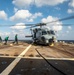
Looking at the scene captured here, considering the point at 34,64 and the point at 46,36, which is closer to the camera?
the point at 34,64

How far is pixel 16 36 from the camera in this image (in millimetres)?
43812

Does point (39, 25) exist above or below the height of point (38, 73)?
above

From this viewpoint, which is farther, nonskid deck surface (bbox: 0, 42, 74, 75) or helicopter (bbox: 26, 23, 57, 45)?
helicopter (bbox: 26, 23, 57, 45)

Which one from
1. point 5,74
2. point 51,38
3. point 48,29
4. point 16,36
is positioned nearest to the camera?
point 5,74

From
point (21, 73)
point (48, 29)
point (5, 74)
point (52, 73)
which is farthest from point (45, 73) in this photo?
point (48, 29)

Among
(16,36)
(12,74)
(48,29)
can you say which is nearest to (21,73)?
(12,74)

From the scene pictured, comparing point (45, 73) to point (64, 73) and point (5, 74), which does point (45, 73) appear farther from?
point (5, 74)

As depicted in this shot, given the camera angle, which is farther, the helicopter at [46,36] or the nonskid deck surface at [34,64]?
the helicopter at [46,36]

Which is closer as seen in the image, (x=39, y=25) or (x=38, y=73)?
(x=38, y=73)

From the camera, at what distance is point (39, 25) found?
4069cm

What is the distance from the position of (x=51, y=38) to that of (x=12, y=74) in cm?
2757

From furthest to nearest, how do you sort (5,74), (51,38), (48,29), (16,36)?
(16,36) < (48,29) < (51,38) < (5,74)

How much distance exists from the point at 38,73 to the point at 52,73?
0.65 metres

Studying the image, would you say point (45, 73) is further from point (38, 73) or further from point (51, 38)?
point (51, 38)
